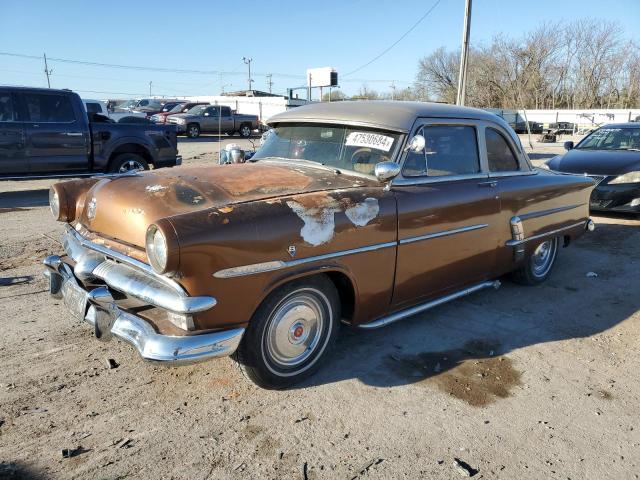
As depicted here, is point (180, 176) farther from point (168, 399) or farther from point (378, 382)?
point (378, 382)

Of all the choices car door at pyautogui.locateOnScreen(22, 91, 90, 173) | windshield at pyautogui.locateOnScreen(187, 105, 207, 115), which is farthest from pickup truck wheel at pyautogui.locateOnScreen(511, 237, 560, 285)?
windshield at pyautogui.locateOnScreen(187, 105, 207, 115)

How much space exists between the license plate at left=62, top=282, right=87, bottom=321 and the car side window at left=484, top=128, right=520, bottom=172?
325 cm

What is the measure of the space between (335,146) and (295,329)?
1484 mm

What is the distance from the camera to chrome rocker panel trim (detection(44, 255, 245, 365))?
2.57 meters

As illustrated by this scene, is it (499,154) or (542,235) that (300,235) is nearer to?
(499,154)

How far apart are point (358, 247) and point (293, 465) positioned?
1300 millimetres

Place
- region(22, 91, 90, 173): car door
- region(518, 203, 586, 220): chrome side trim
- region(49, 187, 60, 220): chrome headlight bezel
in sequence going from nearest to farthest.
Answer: region(49, 187, 60, 220): chrome headlight bezel → region(518, 203, 586, 220): chrome side trim → region(22, 91, 90, 173): car door

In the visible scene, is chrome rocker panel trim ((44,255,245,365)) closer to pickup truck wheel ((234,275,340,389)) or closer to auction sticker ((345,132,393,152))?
pickup truck wheel ((234,275,340,389))

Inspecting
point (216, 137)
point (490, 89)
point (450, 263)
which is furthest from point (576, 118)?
point (450, 263)

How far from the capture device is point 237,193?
119 inches

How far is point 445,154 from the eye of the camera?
3955 millimetres

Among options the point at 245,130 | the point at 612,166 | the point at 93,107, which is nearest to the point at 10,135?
the point at 93,107

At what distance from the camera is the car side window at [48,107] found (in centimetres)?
873

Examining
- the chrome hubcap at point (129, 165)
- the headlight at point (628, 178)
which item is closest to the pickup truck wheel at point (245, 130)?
the chrome hubcap at point (129, 165)
